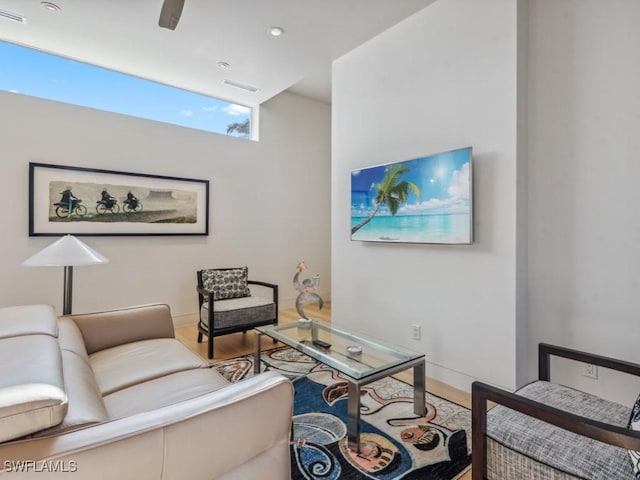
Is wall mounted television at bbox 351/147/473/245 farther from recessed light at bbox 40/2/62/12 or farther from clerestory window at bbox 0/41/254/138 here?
recessed light at bbox 40/2/62/12

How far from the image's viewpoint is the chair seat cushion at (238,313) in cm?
332

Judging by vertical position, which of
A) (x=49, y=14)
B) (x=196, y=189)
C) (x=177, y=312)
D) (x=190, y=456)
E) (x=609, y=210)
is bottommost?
(x=177, y=312)

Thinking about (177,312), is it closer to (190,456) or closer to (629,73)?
(190,456)

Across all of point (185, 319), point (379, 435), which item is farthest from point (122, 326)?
point (185, 319)

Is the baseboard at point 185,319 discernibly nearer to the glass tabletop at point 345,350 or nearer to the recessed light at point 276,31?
the glass tabletop at point 345,350

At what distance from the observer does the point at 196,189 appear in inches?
172

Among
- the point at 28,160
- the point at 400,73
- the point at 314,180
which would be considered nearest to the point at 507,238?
the point at 400,73

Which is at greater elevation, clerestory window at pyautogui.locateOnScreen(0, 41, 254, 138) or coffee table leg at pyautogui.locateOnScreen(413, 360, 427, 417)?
clerestory window at pyautogui.locateOnScreen(0, 41, 254, 138)

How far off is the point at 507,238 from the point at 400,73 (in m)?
1.77

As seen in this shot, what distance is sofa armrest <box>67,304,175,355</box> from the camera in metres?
2.17

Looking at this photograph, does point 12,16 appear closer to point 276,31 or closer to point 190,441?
point 276,31

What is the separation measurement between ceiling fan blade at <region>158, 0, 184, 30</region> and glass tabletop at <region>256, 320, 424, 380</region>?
2367mm

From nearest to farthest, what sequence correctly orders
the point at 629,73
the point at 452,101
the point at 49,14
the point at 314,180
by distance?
the point at 629,73 < the point at 452,101 < the point at 49,14 < the point at 314,180

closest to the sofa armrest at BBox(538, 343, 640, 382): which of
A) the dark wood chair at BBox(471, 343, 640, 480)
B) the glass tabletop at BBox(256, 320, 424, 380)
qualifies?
the dark wood chair at BBox(471, 343, 640, 480)
